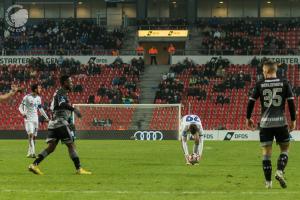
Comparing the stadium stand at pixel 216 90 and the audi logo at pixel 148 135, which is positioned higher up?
the stadium stand at pixel 216 90

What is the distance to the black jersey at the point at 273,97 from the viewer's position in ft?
47.3

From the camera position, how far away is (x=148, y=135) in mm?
47312

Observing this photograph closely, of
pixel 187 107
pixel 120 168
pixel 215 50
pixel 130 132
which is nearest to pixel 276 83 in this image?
pixel 120 168

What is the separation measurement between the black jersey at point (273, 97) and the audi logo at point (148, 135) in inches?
1287

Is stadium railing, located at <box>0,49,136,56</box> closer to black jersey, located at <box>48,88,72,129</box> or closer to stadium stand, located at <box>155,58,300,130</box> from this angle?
stadium stand, located at <box>155,58,300,130</box>

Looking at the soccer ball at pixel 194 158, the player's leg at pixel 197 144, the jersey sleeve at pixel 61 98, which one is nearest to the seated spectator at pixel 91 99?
the player's leg at pixel 197 144

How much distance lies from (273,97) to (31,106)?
14.0 m

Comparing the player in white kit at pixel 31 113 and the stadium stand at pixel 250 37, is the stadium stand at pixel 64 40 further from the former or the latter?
the player in white kit at pixel 31 113

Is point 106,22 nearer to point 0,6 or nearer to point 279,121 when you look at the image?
point 0,6

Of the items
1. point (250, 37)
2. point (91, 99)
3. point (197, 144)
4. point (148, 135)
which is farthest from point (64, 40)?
point (197, 144)

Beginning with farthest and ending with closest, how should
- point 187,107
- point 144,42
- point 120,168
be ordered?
point 144,42
point 187,107
point 120,168

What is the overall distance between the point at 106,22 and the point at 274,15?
53.5 feet

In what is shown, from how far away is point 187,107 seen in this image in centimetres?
5488

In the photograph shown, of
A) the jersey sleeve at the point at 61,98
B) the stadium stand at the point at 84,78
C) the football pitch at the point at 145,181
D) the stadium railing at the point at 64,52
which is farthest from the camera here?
the stadium railing at the point at 64,52
